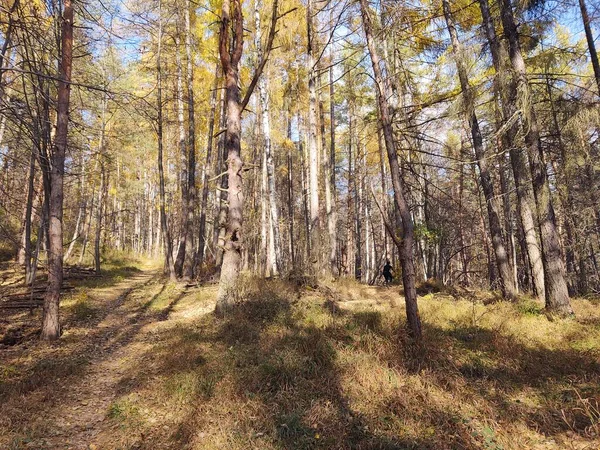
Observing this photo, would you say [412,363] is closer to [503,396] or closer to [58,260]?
[503,396]

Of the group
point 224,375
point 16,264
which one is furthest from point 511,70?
point 16,264

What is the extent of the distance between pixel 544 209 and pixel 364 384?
654 cm

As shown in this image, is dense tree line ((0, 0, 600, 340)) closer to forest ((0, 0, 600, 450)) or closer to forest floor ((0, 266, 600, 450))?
forest ((0, 0, 600, 450))

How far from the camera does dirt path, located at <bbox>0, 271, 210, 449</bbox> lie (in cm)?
380

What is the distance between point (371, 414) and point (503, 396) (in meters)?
1.97

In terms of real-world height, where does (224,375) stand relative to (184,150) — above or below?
below

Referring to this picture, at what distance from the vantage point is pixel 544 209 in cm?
802

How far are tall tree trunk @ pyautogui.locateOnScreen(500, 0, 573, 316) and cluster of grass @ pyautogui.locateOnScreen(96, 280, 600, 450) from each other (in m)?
0.69

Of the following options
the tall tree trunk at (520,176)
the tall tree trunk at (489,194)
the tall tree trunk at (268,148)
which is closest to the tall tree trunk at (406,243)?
the tall tree trunk at (520,176)

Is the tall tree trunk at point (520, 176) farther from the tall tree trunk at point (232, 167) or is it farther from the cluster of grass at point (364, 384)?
the tall tree trunk at point (232, 167)

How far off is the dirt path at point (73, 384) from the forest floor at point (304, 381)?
0.02m

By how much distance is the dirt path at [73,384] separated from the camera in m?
3.80

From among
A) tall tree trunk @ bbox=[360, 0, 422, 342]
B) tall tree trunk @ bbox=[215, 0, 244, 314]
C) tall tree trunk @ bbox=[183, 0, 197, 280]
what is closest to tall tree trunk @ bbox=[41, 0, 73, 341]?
tall tree trunk @ bbox=[215, 0, 244, 314]

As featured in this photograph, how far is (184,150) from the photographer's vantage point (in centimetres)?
1527
